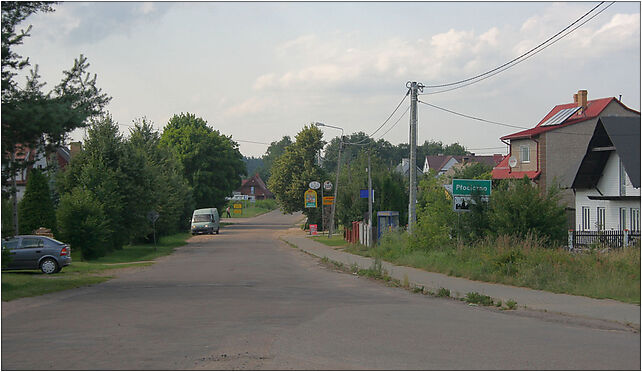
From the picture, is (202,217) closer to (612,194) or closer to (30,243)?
(30,243)

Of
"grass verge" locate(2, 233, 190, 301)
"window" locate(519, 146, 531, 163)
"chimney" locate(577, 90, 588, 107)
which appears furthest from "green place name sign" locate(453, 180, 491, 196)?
"chimney" locate(577, 90, 588, 107)

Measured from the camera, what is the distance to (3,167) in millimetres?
17672

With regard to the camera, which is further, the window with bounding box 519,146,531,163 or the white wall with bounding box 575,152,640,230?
the window with bounding box 519,146,531,163

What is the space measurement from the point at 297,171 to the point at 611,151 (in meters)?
42.8

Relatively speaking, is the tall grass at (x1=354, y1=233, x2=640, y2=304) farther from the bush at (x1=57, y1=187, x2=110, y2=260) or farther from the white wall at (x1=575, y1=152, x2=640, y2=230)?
the bush at (x1=57, y1=187, x2=110, y2=260)

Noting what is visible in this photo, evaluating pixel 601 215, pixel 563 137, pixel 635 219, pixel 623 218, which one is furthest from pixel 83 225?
pixel 563 137

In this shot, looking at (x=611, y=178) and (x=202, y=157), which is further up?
(x=202, y=157)

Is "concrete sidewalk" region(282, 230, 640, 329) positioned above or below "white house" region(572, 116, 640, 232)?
below

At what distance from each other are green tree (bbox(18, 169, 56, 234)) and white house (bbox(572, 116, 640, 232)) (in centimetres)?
2646

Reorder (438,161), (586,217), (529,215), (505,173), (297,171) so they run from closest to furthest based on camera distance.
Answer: (529,215) < (586,217) < (505,173) < (297,171) < (438,161)

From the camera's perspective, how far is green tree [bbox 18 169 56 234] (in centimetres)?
3216

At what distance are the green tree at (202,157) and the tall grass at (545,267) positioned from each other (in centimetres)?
5090

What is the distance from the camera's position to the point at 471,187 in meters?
24.7

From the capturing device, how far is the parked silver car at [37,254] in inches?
923
